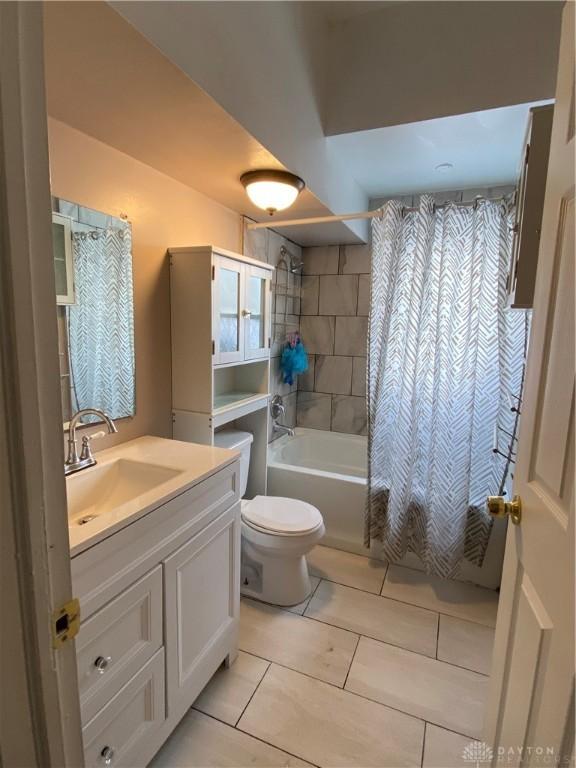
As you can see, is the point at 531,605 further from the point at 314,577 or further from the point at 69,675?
→ the point at 314,577

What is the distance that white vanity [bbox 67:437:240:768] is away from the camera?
0.98m

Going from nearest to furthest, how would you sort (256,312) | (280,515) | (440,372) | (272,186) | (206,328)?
(272,186) < (206,328) < (280,515) < (440,372) < (256,312)

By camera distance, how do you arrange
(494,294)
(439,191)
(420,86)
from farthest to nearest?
1. (439,191)
2. (494,294)
3. (420,86)

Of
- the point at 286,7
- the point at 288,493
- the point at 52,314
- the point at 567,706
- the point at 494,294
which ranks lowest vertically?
the point at 288,493

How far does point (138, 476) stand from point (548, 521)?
1.29 m

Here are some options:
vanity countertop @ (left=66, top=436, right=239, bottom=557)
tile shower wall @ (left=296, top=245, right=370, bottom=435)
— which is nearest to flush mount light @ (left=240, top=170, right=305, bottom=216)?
vanity countertop @ (left=66, top=436, right=239, bottom=557)

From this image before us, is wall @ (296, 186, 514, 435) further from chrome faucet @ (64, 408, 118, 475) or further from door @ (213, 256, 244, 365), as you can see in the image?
chrome faucet @ (64, 408, 118, 475)

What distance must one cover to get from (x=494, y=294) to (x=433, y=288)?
0.98 ft

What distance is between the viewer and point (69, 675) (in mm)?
555

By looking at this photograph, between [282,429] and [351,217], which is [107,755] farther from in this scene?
[351,217]

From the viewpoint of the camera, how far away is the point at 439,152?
2.16m

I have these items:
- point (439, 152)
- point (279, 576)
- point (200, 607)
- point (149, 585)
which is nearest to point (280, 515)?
point (279, 576)

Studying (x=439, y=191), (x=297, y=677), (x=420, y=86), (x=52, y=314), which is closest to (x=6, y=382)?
(x=52, y=314)

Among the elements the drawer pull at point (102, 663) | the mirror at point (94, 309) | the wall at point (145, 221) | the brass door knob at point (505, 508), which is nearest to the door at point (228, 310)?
the wall at point (145, 221)
